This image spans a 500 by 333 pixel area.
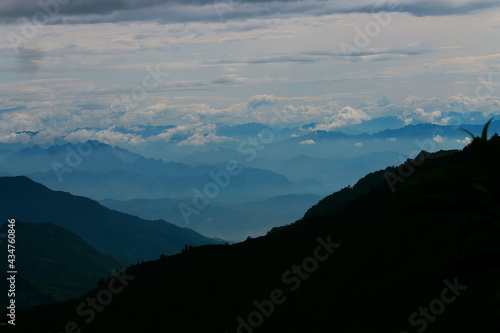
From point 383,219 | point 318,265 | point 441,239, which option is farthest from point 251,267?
point 441,239

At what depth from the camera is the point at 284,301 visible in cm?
15425

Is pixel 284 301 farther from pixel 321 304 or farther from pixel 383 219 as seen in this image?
pixel 383 219

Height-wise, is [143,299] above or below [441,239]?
above

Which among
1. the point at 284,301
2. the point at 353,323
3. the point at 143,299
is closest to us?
the point at 353,323

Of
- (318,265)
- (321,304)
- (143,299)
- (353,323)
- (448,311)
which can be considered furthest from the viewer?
(143,299)

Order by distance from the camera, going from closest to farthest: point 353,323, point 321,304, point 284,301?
point 353,323
point 321,304
point 284,301

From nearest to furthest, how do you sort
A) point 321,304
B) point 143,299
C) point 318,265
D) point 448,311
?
point 448,311, point 321,304, point 318,265, point 143,299

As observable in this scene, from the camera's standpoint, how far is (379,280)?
472ft

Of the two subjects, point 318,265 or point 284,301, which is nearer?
point 284,301

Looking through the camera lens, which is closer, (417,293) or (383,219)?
(417,293)

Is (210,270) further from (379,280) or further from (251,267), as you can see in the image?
(379,280)

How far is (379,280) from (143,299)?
8875 cm

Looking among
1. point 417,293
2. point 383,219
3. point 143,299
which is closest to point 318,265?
point 383,219

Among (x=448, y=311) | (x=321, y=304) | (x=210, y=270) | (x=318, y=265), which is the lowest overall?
(x=448, y=311)
